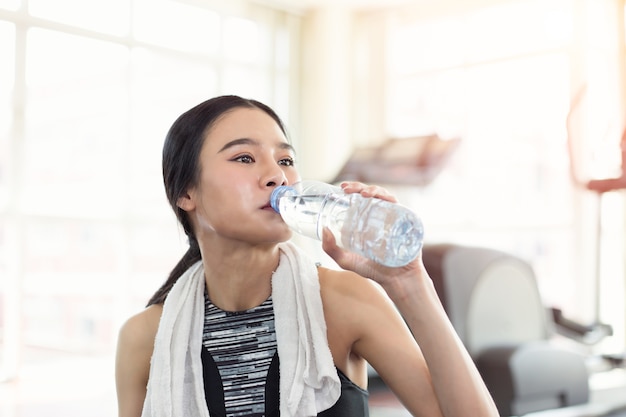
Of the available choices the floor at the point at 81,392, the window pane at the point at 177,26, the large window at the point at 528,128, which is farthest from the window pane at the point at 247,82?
the floor at the point at 81,392

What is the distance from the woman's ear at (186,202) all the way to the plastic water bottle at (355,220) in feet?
0.74

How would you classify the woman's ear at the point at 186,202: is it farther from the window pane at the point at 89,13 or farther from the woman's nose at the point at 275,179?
the window pane at the point at 89,13

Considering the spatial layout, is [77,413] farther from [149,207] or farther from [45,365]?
[149,207]

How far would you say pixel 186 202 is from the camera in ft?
4.76

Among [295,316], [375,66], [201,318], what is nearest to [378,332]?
[295,316]

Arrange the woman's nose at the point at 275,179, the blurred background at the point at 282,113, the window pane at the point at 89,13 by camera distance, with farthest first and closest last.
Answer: the window pane at the point at 89,13 < the blurred background at the point at 282,113 < the woman's nose at the point at 275,179

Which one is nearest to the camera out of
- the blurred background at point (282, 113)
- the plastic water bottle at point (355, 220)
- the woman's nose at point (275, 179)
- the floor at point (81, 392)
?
the plastic water bottle at point (355, 220)

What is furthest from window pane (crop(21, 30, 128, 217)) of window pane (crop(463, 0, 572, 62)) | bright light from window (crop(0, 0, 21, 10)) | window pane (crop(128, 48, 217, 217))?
window pane (crop(463, 0, 572, 62))

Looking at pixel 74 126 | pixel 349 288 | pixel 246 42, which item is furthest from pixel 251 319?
pixel 246 42

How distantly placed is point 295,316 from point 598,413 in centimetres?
122

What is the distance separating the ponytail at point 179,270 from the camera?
1.60 meters

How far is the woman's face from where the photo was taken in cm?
129

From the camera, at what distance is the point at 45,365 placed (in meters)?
6.15

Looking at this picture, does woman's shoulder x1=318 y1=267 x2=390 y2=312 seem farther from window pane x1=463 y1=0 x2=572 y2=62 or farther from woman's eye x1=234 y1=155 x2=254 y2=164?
window pane x1=463 y1=0 x2=572 y2=62
